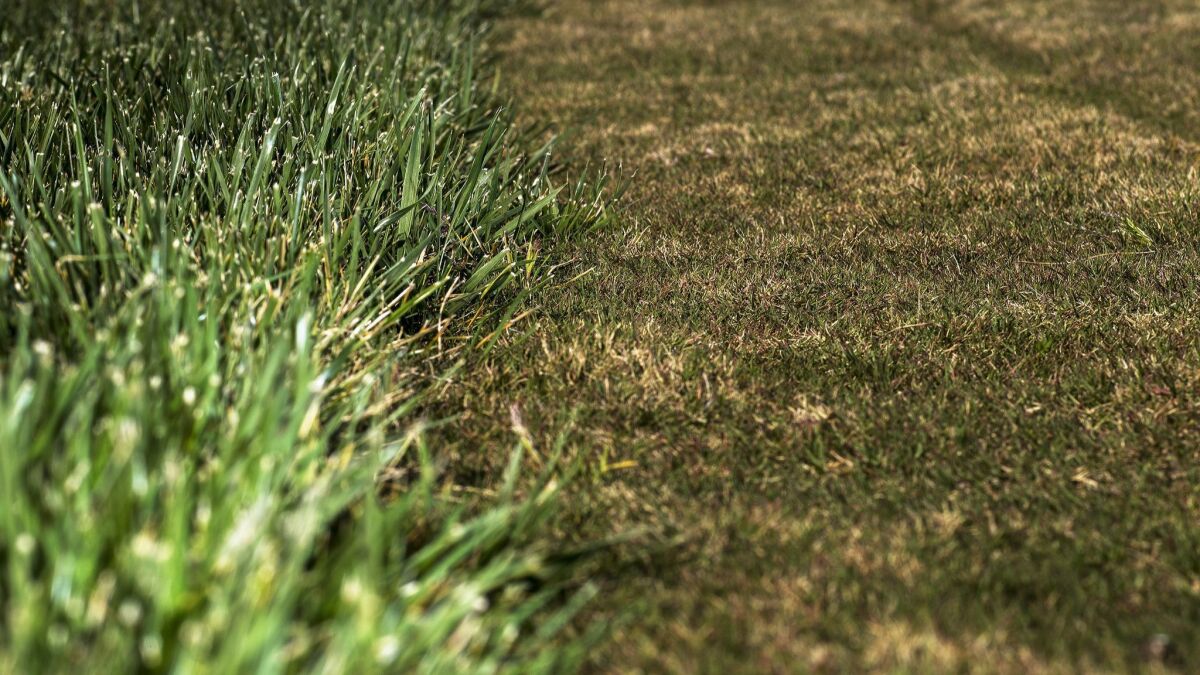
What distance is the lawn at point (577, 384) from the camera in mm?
1840

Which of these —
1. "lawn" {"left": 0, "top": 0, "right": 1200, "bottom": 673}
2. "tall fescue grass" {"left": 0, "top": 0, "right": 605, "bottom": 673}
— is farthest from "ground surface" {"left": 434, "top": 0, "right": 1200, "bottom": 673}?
"tall fescue grass" {"left": 0, "top": 0, "right": 605, "bottom": 673}

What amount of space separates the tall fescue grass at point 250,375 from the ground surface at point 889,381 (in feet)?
0.78

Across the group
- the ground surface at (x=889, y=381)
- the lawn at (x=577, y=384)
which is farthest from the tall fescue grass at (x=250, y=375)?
the ground surface at (x=889, y=381)

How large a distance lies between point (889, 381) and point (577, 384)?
0.79 meters

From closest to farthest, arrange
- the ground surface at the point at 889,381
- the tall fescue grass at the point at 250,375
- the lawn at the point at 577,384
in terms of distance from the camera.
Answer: the tall fescue grass at the point at 250,375
the lawn at the point at 577,384
the ground surface at the point at 889,381

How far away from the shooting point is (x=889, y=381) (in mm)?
3053

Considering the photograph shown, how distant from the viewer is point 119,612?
165 centimetres

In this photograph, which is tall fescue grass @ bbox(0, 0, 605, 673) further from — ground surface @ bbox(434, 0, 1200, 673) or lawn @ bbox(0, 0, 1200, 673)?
ground surface @ bbox(434, 0, 1200, 673)

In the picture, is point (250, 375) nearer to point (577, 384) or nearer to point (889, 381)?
point (577, 384)

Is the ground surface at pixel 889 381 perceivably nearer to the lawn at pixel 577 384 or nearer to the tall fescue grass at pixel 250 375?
the lawn at pixel 577 384

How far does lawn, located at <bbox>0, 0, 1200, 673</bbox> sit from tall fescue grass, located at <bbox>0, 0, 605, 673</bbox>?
0.01 m

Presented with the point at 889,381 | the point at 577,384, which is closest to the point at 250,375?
the point at 577,384

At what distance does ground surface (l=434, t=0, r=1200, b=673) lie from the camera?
2.18m

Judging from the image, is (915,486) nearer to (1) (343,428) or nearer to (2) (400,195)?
(1) (343,428)
